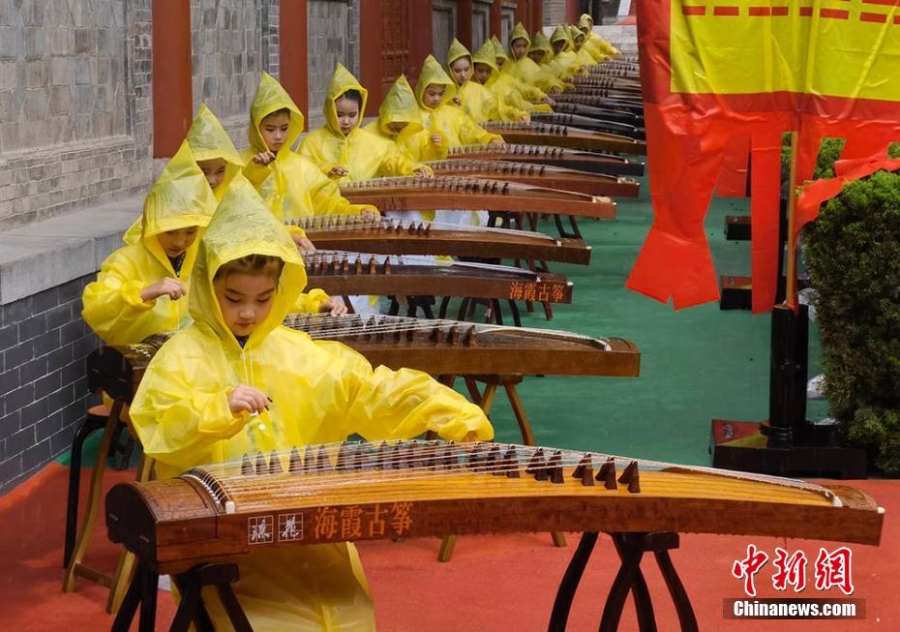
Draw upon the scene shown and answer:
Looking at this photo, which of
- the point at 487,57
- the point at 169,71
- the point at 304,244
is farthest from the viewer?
the point at 487,57

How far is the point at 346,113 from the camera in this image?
30.5 ft

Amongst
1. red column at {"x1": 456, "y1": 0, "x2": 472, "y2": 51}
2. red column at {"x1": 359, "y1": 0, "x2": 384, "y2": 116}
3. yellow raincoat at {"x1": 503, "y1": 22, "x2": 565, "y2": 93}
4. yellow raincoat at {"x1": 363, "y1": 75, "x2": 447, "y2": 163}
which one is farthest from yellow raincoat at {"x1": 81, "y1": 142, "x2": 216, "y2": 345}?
red column at {"x1": 456, "y1": 0, "x2": 472, "y2": 51}

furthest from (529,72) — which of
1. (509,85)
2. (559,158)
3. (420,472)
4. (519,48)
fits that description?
(420,472)

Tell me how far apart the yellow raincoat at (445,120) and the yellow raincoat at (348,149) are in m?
2.11

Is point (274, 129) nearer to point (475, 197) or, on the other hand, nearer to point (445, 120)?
point (475, 197)

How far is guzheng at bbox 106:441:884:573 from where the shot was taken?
3.13m

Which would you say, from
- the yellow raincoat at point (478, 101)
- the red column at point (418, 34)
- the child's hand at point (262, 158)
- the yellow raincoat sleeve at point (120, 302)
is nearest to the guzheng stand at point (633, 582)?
the yellow raincoat sleeve at point (120, 302)

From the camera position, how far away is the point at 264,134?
796cm

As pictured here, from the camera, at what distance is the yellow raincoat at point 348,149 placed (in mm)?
9156

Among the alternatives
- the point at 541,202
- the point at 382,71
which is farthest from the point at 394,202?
the point at 382,71

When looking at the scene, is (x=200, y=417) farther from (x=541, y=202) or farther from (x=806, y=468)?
(x=541, y=202)

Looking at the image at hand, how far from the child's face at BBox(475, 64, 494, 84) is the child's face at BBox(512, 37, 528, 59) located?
2.78 meters

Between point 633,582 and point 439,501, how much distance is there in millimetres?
655

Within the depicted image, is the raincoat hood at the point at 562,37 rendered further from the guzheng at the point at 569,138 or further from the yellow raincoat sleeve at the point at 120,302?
the yellow raincoat sleeve at the point at 120,302
